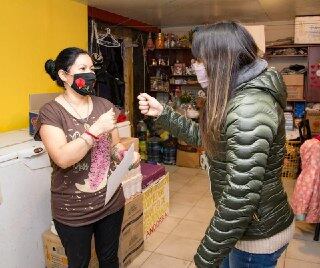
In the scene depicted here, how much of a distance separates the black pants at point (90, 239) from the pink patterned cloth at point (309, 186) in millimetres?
1705

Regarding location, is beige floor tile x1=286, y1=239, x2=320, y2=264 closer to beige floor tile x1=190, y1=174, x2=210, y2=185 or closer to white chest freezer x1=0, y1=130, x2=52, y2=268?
beige floor tile x1=190, y1=174, x2=210, y2=185

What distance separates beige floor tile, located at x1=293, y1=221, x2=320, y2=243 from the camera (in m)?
3.00

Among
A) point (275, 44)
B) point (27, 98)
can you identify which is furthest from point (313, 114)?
point (27, 98)

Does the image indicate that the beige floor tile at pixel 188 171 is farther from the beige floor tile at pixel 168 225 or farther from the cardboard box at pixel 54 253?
the cardboard box at pixel 54 253

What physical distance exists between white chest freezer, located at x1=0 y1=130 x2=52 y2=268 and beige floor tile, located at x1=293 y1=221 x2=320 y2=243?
2203 millimetres

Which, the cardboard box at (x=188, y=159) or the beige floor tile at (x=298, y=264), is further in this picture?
the cardboard box at (x=188, y=159)

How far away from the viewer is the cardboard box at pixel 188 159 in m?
5.12

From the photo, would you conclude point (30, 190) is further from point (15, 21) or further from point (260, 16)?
point (260, 16)

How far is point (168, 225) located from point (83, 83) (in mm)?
1995

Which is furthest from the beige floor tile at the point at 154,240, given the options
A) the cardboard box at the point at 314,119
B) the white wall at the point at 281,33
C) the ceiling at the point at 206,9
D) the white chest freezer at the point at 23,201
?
the white wall at the point at 281,33

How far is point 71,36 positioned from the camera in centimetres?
347

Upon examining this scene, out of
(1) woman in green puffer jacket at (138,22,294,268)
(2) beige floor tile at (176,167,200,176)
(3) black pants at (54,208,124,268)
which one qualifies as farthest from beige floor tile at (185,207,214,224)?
(1) woman in green puffer jacket at (138,22,294,268)

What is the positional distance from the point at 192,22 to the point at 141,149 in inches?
91.8

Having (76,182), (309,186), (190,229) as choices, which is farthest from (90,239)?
(309,186)
